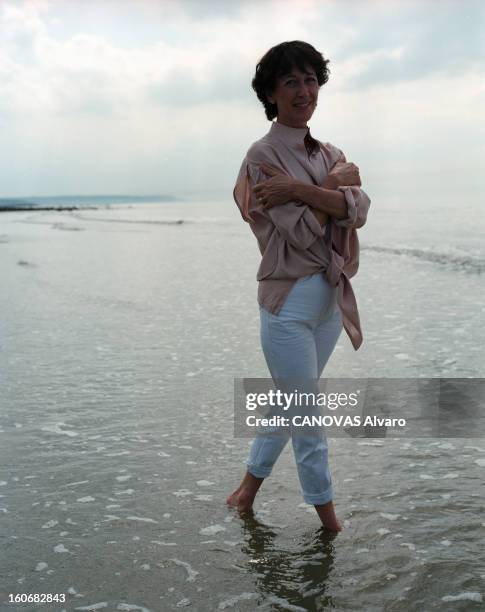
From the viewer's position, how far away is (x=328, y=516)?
347cm

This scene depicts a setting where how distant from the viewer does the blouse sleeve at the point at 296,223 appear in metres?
3.06

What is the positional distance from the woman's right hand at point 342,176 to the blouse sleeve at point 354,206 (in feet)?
0.11

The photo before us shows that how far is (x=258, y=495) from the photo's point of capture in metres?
4.02

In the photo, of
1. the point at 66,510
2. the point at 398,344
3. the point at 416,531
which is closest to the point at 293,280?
the point at 416,531

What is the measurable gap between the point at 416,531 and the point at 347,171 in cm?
183

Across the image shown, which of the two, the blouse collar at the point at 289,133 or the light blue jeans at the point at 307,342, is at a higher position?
the blouse collar at the point at 289,133

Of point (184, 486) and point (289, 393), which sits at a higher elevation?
point (289, 393)

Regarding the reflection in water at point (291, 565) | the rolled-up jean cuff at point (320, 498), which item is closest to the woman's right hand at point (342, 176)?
the rolled-up jean cuff at point (320, 498)

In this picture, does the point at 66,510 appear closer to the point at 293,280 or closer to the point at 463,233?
the point at 293,280

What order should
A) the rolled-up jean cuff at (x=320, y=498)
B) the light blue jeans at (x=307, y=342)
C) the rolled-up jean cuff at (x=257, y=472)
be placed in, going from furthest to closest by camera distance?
the rolled-up jean cuff at (x=257, y=472) → the rolled-up jean cuff at (x=320, y=498) → the light blue jeans at (x=307, y=342)

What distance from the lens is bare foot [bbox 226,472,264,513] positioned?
3719 millimetres

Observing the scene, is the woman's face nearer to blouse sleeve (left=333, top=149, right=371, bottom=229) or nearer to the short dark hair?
the short dark hair

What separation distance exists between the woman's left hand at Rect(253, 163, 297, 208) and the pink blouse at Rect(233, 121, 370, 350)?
3 cm

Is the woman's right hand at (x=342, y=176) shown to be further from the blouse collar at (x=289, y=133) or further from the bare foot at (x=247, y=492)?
the bare foot at (x=247, y=492)
